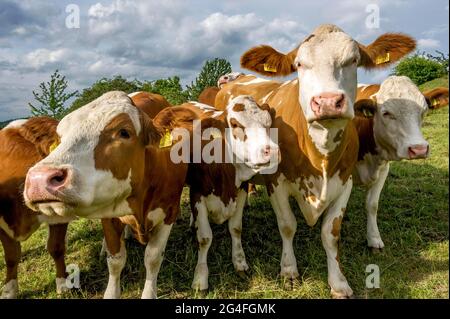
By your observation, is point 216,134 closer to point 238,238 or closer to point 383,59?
point 238,238

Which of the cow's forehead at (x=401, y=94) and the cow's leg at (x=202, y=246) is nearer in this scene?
the cow's leg at (x=202, y=246)

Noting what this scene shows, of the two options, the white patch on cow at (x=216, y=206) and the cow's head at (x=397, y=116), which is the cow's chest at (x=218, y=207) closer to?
the white patch on cow at (x=216, y=206)

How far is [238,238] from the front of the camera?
490 cm

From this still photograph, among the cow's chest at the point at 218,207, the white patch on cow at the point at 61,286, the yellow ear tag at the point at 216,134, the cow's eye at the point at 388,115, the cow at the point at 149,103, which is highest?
the cow at the point at 149,103

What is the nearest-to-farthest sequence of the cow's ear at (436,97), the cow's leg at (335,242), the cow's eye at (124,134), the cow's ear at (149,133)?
the cow's eye at (124,134), the cow's ear at (149,133), the cow's leg at (335,242), the cow's ear at (436,97)

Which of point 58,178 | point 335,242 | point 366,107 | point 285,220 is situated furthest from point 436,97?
point 58,178

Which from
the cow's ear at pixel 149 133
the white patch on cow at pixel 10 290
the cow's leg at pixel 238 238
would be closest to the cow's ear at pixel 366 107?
the cow's leg at pixel 238 238

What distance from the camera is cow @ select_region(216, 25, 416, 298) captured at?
11.9 ft

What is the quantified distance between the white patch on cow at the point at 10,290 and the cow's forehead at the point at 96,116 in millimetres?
2338

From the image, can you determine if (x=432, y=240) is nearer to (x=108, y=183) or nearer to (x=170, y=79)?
(x=108, y=183)

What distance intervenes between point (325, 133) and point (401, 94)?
183cm

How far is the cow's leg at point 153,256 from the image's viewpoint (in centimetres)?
407

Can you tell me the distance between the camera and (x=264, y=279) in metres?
4.40

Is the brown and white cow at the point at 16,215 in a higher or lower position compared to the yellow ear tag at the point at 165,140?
lower
